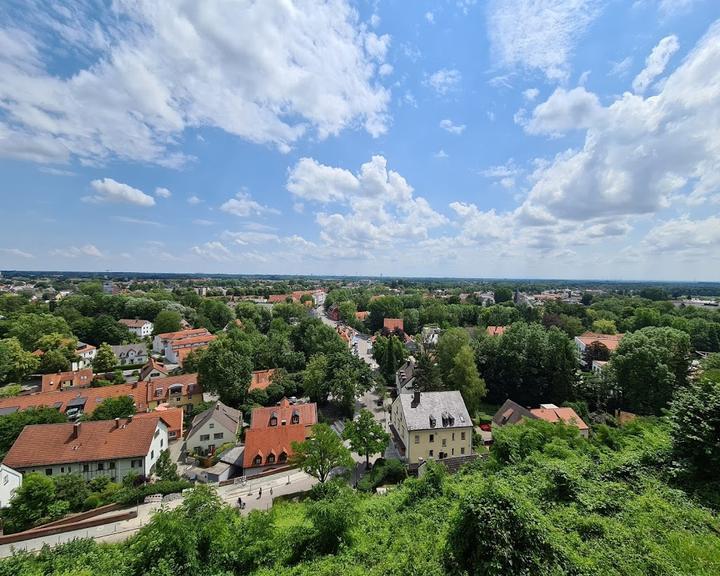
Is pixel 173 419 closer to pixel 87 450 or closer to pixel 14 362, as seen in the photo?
pixel 87 450

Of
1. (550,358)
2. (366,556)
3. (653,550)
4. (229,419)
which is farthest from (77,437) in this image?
(550,358)

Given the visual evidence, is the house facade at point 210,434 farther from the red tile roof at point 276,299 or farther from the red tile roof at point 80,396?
the red tile roof at point 276,299

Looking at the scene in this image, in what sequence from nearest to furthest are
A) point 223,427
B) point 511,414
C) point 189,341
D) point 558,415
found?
1. point 558,415
2. point 223,427
3. point 511,414
4. point 189,341

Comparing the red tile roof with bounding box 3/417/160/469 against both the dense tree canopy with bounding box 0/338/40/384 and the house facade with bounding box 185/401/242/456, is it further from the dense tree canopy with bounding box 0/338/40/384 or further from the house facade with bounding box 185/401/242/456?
the dense tree canopy with bounding box 0/338/40/384

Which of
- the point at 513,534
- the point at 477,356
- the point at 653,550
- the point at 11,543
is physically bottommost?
the point at 11,543

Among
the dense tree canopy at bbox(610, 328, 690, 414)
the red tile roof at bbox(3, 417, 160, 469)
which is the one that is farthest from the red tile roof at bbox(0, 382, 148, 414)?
the dense tree canopy at bbox(610, 328, 690, 414)

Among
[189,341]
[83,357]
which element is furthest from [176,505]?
[83,357]

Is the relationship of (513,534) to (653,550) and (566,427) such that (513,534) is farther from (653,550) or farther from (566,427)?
(566,427)
